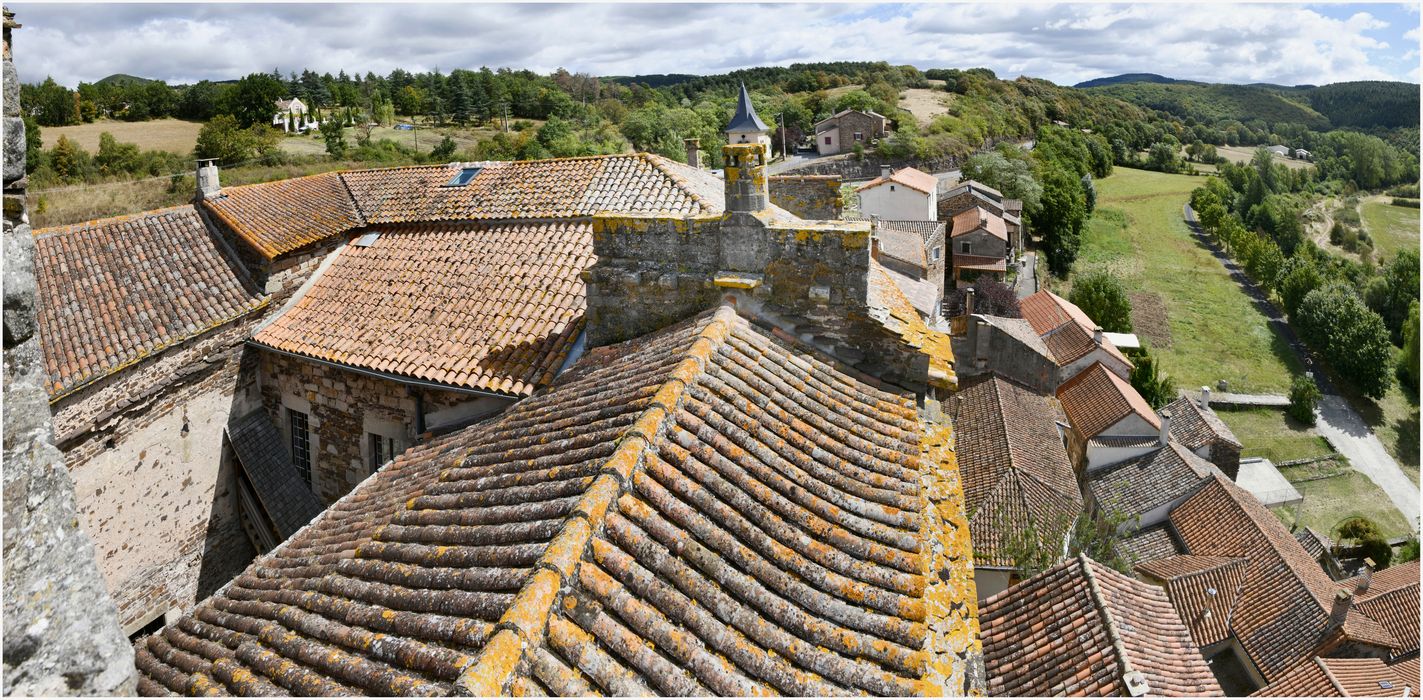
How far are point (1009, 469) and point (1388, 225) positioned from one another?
95295 millimetres

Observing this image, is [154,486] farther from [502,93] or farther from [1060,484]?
[502,93]

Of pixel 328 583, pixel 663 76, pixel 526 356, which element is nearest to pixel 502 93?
pixel 526 356

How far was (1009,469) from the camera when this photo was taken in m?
21.3

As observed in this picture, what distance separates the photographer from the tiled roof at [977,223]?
46781 mm

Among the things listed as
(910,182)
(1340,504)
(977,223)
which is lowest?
(1340,504)

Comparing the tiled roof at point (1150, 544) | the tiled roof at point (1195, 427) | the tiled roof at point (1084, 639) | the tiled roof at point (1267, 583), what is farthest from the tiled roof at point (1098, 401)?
the tiled roof at point (1084, 639)

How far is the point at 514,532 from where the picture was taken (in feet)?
15.5

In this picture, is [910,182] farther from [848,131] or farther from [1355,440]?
[848,131]

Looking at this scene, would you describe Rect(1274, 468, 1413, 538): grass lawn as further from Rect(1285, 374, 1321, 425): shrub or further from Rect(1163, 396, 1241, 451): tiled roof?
Rect(1285, 374, 1321, 425): shrub

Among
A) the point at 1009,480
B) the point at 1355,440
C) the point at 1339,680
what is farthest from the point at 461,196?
the point at 1355,440

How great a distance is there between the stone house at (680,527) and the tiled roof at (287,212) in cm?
800

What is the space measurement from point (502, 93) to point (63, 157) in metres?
41.9

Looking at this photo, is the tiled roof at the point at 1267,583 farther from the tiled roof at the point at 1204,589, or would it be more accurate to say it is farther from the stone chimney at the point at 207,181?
the stone chimney at the point at 207,181

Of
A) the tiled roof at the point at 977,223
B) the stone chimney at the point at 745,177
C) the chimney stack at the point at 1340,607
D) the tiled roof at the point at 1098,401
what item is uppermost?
the stone chimney at the point at 745,177
